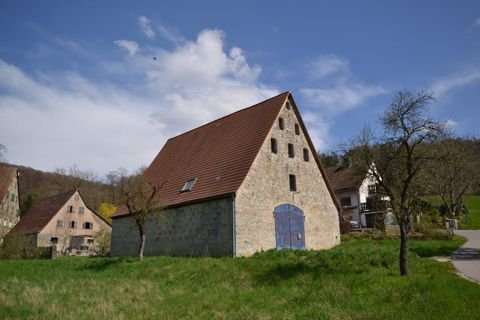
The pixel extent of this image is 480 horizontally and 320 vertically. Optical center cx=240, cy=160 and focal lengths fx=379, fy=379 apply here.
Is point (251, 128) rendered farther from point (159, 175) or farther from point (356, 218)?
point (356, 218)

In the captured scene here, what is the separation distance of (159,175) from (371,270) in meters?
17.3

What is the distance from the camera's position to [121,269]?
18281 mm

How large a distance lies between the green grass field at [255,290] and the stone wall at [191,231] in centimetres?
187

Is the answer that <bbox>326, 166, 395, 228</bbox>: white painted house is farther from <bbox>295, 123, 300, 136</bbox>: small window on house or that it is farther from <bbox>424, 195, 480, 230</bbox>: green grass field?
<bbox>295, 123, 300, 136</bbox>: small window on house

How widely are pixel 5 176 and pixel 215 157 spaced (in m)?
36.5

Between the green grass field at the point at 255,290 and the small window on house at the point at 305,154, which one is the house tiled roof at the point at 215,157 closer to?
the small window on house at the point at 305,154

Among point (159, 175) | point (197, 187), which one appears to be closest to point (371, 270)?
point (197, 187)

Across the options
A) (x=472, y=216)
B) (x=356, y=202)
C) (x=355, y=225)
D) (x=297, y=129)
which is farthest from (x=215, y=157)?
(x=472, y=216)

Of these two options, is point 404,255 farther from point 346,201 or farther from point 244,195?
point 346,201

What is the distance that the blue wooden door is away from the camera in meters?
20.7

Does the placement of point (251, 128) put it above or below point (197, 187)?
above

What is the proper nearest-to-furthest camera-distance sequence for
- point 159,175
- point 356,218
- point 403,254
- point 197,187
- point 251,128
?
point 403,254 → point 197,187 → point 251,128 → point 159,175 → point 356,218

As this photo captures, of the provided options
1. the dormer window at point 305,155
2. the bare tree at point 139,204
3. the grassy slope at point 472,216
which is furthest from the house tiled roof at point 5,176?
the grassy slope at point 472,216

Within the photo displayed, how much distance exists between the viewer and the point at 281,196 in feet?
71.0
